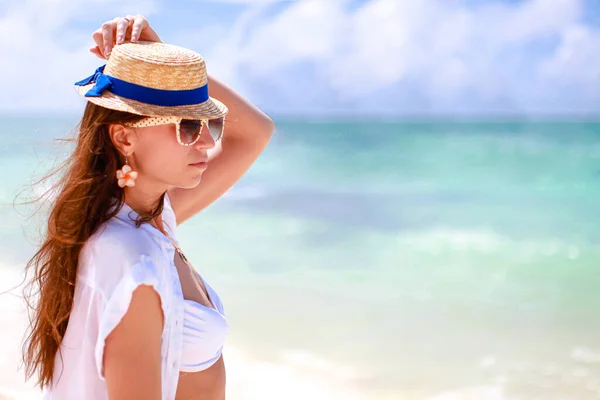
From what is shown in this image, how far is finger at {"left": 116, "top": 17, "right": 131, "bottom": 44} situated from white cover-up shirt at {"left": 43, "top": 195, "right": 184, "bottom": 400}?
40 cm

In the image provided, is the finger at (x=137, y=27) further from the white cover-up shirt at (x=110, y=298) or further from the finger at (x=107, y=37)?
the white cover-up shirt at (x=110, y=298)

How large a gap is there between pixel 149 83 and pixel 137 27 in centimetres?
27

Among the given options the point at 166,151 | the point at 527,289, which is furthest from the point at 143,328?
the point at 527,289

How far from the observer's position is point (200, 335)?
172 cm

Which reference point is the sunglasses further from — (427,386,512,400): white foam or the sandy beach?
(427,386,512,400): white foam

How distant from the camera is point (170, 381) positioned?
1600 mm

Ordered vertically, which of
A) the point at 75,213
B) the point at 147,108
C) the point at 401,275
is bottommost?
the point at 75,213

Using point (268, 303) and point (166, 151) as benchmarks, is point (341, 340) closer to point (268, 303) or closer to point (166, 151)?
point (268, 303)

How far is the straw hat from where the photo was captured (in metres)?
1.58

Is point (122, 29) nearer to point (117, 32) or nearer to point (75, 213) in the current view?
point (117, 32)

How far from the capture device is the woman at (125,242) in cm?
147

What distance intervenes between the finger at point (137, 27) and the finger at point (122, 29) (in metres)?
0.02

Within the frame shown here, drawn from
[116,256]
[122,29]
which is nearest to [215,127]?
[122,29]

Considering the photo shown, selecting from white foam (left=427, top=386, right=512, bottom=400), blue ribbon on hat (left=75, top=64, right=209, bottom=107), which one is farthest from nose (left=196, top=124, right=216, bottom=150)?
white foam (left=427, top=386, right=512, bottom=400)
